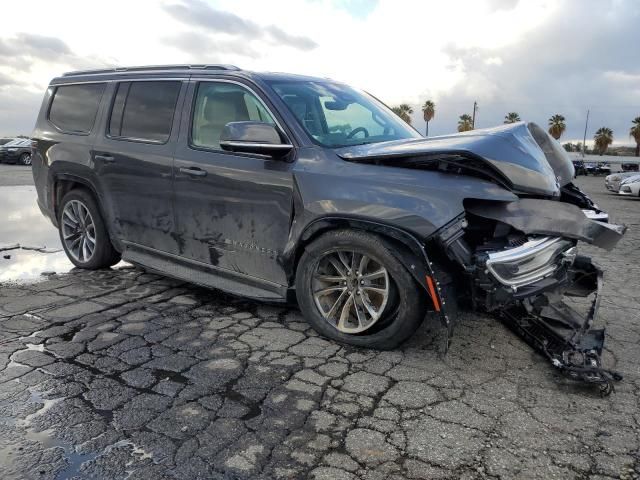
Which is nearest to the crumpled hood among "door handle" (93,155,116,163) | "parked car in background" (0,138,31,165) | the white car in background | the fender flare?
the fender flare

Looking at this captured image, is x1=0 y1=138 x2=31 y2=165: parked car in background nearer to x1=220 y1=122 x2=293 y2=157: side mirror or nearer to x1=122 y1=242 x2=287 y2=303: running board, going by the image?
x1=122 y1=242 x2=287 y2=303: running board

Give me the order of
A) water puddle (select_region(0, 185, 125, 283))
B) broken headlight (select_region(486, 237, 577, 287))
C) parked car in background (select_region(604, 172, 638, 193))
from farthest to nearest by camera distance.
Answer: parked car in background (select_region(604, 172, 638, 193))
water puddle (select_region(0, 185, 125, 283))
broken headlight (select_region(486, 237, 577, 287))

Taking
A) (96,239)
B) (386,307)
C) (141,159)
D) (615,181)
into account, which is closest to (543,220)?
(386,307)

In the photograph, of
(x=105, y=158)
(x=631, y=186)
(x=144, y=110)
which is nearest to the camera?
(x=144, y=110)

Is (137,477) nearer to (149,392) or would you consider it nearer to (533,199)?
(149,392)

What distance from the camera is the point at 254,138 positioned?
359cm

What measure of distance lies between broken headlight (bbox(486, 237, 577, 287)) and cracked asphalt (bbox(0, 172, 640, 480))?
0.65 meters

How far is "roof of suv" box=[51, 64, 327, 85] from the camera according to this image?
4.13m

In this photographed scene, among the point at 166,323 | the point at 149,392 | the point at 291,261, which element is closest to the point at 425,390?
the point at 291,261

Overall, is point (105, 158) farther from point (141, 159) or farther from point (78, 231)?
point (78, 231)

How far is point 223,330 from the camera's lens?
3926 mm

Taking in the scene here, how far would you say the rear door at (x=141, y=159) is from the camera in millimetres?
4387

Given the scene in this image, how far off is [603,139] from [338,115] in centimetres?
8824

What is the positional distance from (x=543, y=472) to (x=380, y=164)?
6.46ft
